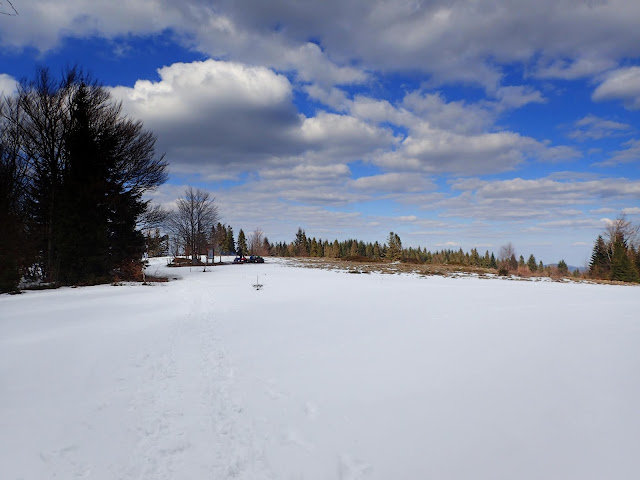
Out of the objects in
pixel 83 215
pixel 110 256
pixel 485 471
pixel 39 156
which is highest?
pixel 39 156

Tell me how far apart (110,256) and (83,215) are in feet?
11.6

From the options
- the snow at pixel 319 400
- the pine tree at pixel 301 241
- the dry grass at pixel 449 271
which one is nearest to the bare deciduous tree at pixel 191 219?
the dry grass at pixel 449 271

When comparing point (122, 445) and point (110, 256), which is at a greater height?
point (110, 256)

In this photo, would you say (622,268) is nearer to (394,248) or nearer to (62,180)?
(394,248)

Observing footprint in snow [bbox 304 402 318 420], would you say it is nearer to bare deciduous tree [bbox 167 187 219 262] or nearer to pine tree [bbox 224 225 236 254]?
bare deciduous tree [bbox 167 187 219 262]

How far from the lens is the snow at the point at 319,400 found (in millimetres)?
3367

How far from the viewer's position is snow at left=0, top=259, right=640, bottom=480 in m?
3.37

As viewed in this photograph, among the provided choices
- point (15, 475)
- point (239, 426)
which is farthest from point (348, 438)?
point (15, 475)

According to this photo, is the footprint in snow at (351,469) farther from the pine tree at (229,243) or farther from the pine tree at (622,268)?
the pine tree at (229,243)

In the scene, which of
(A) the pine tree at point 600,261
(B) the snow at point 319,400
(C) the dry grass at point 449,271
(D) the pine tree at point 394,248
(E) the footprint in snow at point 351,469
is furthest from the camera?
(D) the pine tree at point 394,248

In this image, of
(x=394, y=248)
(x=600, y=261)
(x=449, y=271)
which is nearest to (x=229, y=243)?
(x=394, y=248)

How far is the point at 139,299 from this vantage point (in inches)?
589

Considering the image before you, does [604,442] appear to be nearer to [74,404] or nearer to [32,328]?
[74,404]

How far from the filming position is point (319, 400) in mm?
4848
